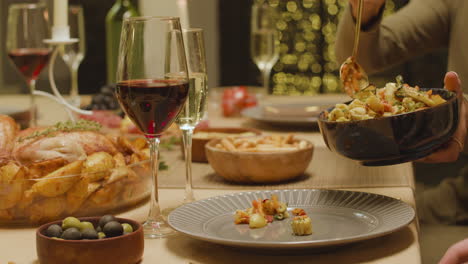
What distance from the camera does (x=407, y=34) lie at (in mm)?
2225

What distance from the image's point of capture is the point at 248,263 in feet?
2.63

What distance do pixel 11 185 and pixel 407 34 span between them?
1598 mm

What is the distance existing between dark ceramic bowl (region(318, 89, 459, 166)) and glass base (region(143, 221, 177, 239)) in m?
0.26

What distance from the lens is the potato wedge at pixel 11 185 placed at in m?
0.94


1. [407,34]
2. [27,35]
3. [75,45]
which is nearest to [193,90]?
[27,35]

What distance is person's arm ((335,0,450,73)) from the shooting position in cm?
216

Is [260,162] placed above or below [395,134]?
below

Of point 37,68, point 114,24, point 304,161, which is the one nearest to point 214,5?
point 114,24

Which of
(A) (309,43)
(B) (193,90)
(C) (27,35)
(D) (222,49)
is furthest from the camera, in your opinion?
(D) (222,49)

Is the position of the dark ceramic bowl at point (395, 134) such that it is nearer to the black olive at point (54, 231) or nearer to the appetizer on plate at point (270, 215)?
the appetizer on plate at point (270, 215)

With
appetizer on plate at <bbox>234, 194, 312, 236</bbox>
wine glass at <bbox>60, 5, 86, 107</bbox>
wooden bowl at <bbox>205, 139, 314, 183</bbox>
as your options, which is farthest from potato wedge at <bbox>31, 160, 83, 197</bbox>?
wine glass at <bbox>60, 5, 86, 107</bbox>

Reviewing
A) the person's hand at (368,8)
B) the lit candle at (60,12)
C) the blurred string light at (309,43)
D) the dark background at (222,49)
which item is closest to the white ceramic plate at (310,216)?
the lit candle at (60,12)

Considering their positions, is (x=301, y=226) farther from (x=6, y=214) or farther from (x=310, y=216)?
(x=6, y=214)

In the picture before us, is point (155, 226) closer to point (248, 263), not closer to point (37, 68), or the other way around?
point (248, 263)
